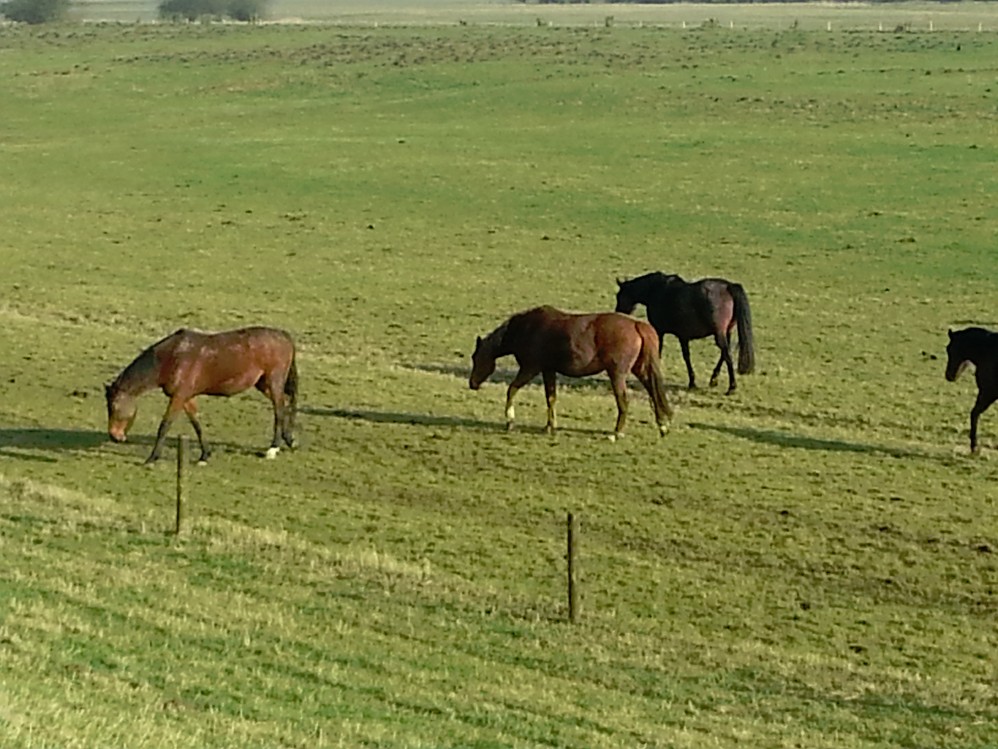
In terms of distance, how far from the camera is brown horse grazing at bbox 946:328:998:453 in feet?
67.6

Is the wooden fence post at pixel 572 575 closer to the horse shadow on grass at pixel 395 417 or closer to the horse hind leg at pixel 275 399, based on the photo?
the horse hind leg at pixel 275 399

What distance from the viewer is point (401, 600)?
48.6ft

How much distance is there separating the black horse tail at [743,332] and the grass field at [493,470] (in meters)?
0.55

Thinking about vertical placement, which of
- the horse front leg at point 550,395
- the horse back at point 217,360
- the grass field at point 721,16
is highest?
the horse back at point 217,360

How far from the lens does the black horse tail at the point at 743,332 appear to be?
23859mm

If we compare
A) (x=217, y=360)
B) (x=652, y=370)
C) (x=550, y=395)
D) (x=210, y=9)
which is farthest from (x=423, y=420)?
(x=210, y=9)

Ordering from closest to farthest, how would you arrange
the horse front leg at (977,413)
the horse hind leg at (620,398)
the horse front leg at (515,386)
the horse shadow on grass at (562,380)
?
1. the horse front leg at (977,413)
2. the horse hind leg at (620,398)
3. the horse front leg at (515,386)
4. the horse shadow on grass at (562,380)

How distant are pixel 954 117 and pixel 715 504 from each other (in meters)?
41.5

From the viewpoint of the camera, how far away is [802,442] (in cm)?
2119

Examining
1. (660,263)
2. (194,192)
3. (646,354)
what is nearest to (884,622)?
(646,354)

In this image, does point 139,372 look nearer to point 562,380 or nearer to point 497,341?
point 497,341

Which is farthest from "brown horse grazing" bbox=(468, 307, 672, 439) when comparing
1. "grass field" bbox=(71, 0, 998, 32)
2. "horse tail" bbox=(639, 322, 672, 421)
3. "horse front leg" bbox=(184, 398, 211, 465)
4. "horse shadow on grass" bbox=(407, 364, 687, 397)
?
"grass field" bbox=(71, 0, 998, 32)

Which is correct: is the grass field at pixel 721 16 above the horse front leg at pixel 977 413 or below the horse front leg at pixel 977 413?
below

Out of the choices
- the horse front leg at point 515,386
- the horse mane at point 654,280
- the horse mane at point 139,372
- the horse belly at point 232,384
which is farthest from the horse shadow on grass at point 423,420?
the horse mane at point 654,280
